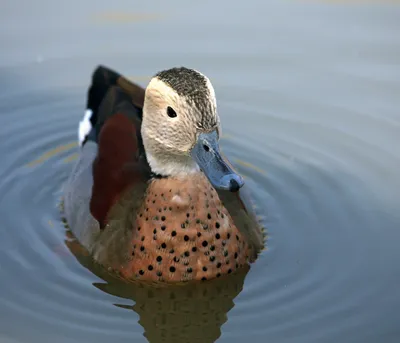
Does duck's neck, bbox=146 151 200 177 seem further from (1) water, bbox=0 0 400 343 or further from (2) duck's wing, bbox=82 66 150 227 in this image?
(1) water, bbox=0 0 400 343

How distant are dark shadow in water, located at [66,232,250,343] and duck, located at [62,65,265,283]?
0.07m

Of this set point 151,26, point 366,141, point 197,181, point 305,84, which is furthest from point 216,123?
point 151,26

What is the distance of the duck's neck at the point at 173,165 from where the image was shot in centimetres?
695

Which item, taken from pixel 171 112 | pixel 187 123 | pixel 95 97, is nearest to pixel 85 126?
pixel 95 97

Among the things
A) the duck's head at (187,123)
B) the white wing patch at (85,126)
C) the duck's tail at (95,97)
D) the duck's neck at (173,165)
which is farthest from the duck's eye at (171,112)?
the white wing patch at (85,126)

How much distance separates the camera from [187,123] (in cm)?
658

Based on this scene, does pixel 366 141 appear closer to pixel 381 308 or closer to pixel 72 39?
pixel 381 308

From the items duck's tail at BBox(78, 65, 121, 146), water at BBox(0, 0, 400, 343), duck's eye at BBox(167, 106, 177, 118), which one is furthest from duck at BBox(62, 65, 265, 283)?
duck's tail at BBox(78, 65, 121, 146)

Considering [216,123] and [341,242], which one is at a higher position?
[216,123]

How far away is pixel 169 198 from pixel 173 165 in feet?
0.79

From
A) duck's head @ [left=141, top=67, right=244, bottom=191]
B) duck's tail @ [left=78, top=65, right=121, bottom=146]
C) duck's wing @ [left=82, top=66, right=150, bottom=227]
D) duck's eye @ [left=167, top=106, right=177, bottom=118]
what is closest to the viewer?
duck's head @ [left=141, top=67, right=244, bottom=191]

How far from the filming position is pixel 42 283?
714 centimetres

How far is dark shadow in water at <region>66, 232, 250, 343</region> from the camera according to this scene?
6.71 metres

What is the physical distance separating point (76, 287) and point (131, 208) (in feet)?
2.31
